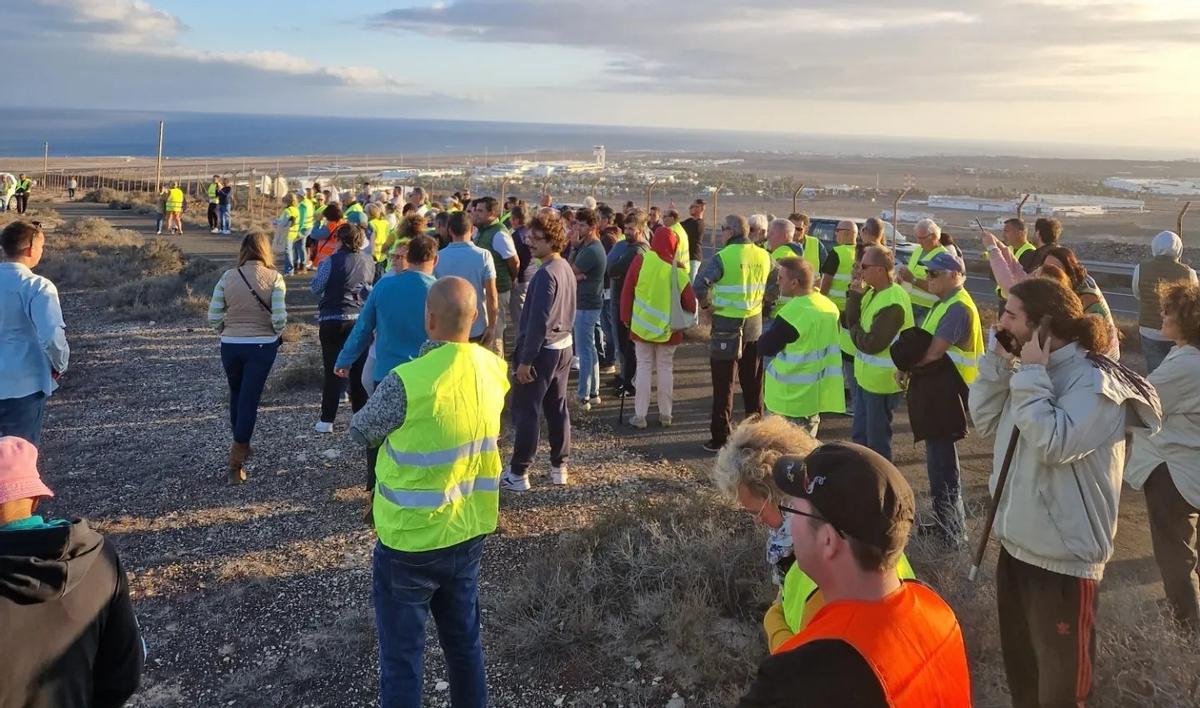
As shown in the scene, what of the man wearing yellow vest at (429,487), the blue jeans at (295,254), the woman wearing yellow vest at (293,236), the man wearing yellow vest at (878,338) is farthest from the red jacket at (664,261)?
the blue jeans at (295,254)

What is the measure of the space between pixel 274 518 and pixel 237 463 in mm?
862

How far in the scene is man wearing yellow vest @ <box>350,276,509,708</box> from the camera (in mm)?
3168

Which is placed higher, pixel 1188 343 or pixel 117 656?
pixel 1188 343

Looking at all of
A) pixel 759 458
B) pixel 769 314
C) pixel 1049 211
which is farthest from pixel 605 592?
pixel 1049 211

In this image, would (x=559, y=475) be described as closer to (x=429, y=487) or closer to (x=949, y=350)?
(x=949, y=350)

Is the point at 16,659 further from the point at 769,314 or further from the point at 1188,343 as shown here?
the point at 769,314

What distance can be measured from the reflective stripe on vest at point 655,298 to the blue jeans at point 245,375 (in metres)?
3.08

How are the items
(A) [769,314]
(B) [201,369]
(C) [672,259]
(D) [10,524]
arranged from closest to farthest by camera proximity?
(D) [10,524], (C) [672,259], (A) [769,314], (B) [201,369]

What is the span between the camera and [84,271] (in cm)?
1702

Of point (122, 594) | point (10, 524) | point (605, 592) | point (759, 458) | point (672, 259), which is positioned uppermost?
point (672, 259)

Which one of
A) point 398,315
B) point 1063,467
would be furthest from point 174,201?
point 1063,467

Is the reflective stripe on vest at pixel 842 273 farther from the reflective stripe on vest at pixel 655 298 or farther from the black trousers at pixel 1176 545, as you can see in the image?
the black trousers at pixel 1176 545

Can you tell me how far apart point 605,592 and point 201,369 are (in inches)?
295

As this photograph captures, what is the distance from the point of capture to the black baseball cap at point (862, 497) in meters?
1.74
